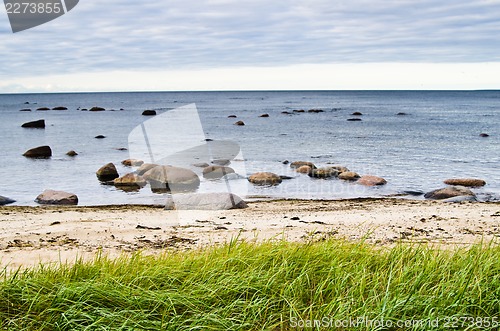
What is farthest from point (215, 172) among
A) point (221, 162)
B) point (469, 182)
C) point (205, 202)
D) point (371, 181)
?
point (469, 182)

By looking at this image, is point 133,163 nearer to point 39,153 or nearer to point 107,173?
point 107,173

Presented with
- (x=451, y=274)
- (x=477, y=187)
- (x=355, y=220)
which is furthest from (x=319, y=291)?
(x=477, y=187)

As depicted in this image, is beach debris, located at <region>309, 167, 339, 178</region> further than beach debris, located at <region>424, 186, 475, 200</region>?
Yes

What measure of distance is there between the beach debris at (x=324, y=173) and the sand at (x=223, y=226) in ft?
15.2

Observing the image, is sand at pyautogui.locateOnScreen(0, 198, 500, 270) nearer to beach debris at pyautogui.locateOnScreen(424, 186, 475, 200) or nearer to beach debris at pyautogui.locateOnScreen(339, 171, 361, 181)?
beach debris at pyautogui.locateOnScreen(424, 186, 475, 200)

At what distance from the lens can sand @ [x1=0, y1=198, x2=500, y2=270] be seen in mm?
7465

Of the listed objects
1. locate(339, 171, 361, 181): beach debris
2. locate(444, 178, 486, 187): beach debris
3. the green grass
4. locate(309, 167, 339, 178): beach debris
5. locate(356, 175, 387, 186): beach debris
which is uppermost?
the green grass

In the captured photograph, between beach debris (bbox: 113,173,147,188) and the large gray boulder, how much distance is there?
426cm

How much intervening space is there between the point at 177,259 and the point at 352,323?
1.90m

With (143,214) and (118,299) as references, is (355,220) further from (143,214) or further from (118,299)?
(118,299)

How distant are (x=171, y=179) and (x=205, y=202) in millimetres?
4942

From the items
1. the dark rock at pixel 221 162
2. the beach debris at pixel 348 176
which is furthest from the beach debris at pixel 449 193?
the dark rock at pixel 221 162

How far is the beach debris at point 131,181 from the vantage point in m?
16.3

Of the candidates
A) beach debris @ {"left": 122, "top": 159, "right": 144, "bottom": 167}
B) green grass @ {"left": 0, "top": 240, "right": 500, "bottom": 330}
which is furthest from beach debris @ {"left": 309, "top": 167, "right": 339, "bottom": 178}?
green grass @ {"left": 0, "top": 240, "right": 500, "bottom": 330}
